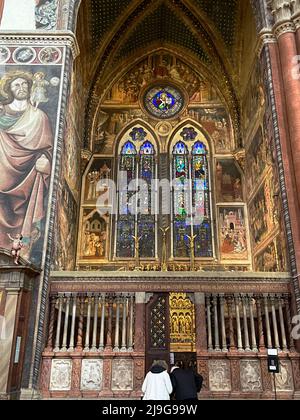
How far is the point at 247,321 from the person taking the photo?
436 inches

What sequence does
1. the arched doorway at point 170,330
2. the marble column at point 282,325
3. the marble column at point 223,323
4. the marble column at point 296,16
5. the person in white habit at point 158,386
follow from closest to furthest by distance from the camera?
the person in white habit at point 158,386
the arched doorway at point 170,330
the marble column at point 223,323
the marble column at point 282,325
the marble column at point 296,16

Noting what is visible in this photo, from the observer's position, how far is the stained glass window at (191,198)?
697 inches

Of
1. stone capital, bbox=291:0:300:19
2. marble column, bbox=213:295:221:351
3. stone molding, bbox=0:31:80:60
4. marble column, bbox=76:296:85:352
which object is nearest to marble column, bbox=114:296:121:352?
marble column, bbox=76:296:85:352

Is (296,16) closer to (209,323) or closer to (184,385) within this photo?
(209,323)

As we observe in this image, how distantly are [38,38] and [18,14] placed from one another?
1.25 meters

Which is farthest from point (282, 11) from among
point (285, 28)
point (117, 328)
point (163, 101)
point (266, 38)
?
point (117, 328)

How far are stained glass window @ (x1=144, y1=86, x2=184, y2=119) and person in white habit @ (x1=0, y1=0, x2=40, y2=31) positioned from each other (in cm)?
798

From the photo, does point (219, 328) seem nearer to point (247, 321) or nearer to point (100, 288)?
point (247, 321)

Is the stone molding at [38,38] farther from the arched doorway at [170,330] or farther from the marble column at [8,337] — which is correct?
the arched doorway at [170,330]

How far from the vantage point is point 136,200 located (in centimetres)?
1861

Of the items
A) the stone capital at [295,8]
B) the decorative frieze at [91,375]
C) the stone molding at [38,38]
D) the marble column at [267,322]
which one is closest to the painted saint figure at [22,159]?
the stone molding at [38,38]

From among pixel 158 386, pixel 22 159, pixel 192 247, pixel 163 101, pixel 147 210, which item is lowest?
pixel 158 386

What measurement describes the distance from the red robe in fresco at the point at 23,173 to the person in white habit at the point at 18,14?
10.1ft

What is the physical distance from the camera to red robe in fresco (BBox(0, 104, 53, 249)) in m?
10.8
